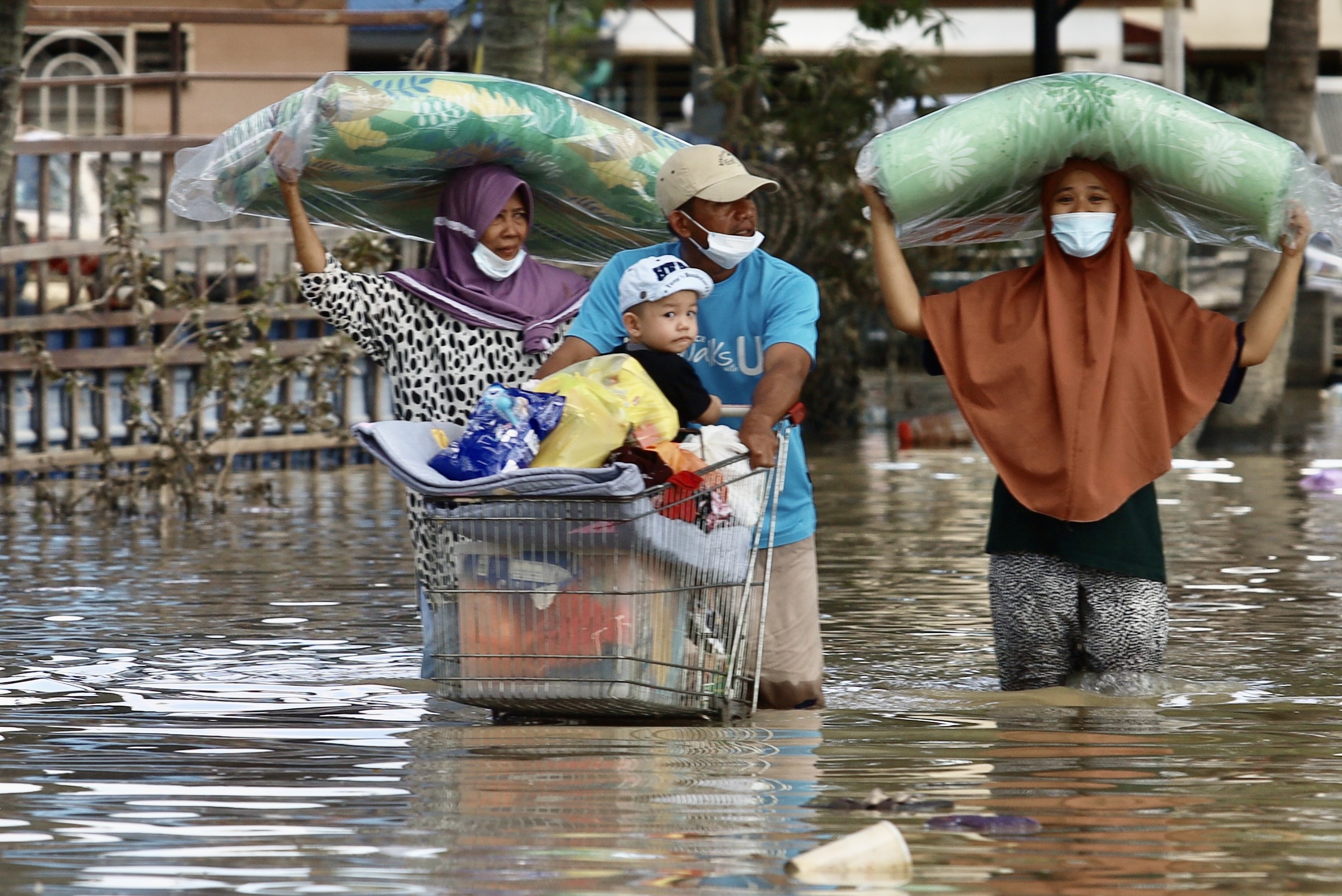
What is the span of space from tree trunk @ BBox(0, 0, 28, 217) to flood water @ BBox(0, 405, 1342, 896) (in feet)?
6.72

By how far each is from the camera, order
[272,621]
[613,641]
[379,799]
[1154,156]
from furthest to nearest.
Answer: [272,621] → [1154,156] → [613,641] → [379,799]

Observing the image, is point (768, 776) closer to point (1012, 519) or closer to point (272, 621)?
point (1012, 519)

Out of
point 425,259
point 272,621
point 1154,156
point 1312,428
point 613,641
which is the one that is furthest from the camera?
point 1312,428

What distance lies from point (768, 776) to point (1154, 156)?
2102mm

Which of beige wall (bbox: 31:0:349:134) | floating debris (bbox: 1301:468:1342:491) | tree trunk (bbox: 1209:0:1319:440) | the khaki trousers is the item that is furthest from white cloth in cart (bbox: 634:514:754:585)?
beige wall (bbox: 31:0:349:134)

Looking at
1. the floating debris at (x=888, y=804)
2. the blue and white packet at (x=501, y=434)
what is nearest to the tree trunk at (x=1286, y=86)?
the blue and white packet at (x=501, y=434)

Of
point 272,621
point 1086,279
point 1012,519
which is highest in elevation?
point 1086,279

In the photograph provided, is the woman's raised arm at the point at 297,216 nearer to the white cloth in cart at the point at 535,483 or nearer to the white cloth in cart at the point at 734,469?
the white cloth in cart at the point at 535,483

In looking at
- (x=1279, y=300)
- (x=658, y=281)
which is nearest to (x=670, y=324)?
(x=658, y=281)

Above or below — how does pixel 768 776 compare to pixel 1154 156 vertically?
below

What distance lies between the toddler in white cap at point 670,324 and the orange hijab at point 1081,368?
2.86ft

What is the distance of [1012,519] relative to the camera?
6.04 metres

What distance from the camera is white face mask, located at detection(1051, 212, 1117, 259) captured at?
19.2ft

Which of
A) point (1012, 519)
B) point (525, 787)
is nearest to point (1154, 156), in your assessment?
point (1012, 519)
